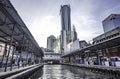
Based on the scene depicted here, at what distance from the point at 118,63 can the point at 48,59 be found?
75759mm

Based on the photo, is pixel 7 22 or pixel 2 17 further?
Answer: pixel 7 22

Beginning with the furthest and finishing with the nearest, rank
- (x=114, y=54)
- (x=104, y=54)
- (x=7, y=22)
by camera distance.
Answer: (x=104, y=54), (x=114, y=54), (x=7, y=22)

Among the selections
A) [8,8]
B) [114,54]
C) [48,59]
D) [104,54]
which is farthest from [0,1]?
[48,59]

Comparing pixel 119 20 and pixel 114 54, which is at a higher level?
pixel 119 20

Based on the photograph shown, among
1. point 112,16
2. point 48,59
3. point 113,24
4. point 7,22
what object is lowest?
point 48,59

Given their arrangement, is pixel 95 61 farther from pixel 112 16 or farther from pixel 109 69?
pixel 112 16

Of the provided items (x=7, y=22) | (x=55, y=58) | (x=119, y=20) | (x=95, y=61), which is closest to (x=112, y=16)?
(x=119, y=20)

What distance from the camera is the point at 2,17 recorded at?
10234 millimetres

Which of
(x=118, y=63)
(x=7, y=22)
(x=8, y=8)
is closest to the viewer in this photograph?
(x=8, y=8)

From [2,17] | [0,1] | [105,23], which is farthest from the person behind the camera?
[105,23]

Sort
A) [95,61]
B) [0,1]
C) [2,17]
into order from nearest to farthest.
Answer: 1. [0,1]
2. [2,17]
3. [95,61]

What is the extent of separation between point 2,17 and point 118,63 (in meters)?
28.4

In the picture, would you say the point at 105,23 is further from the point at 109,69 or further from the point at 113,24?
the point at 109,69

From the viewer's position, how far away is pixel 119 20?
11544 centimetres
